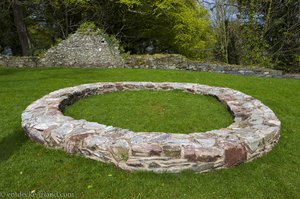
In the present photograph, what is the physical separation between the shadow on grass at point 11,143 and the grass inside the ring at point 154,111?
4.34ft

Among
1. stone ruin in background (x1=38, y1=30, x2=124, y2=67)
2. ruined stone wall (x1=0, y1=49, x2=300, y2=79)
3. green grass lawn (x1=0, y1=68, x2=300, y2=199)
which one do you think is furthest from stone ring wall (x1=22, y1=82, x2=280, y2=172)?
stone ruin in background (x1=38, y1=30, x2=124, y2=67)

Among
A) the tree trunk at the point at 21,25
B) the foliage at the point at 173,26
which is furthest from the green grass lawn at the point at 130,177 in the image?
the foliage at the point at 173,26

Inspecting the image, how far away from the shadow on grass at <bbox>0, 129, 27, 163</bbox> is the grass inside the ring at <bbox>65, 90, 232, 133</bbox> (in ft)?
4.34

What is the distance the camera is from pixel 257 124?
515cm

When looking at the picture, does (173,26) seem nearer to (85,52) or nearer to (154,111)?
(85,52)

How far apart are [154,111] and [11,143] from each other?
3.10 metres

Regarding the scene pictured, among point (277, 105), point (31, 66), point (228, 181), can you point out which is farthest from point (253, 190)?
point (31, 66)

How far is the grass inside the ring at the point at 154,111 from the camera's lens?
580cm

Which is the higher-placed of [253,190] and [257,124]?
[257,124]

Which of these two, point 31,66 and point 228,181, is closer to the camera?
point 228,181

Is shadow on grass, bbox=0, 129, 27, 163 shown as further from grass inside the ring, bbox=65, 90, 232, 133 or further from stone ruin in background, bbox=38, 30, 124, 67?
stone ruin in background, bbox=38, 30, 124, 67

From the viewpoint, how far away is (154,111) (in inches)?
263

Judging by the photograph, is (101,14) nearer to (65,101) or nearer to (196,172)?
(65,101)

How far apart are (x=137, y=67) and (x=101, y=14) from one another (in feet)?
18.4
